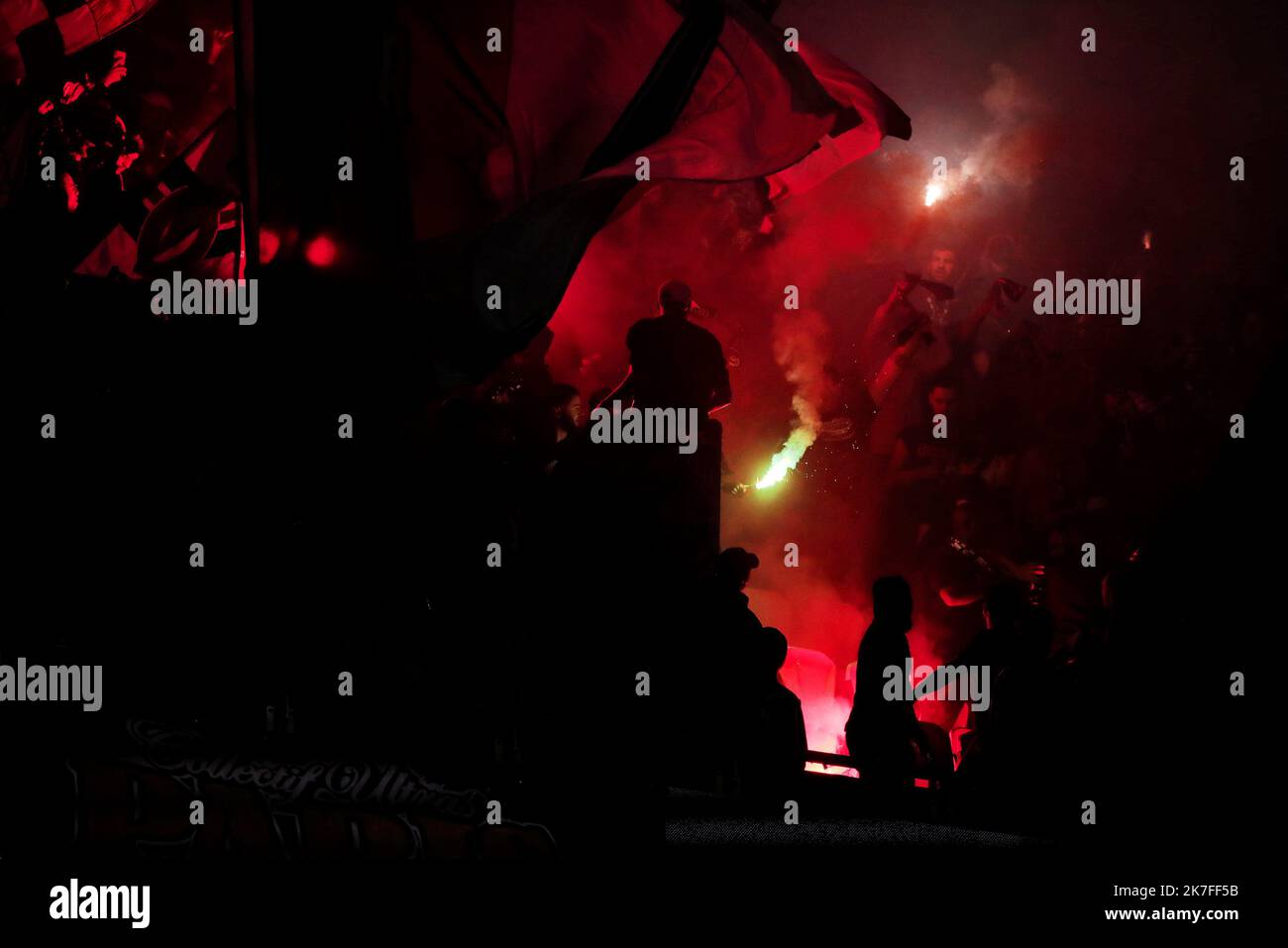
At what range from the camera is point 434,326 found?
20.3 ft

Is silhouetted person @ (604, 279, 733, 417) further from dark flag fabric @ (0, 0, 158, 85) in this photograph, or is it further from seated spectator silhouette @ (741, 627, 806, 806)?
dark flag fabric @ (0, 0, 158, 85)

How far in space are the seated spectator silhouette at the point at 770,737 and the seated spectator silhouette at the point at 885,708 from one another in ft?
1.24

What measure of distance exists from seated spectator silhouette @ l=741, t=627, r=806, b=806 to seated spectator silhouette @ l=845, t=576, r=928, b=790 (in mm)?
379

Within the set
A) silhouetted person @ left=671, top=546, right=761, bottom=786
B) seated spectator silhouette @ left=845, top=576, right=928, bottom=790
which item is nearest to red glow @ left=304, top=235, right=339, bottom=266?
silhouetted person @ left=671, top=546, right=761, bottom=786

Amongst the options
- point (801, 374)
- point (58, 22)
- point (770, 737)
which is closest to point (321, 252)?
point (58, 22)

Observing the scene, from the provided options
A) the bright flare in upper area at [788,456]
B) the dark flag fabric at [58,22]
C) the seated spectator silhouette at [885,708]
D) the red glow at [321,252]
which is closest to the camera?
the seated spectator silhouette at [885,708]

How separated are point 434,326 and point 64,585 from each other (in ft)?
7.69

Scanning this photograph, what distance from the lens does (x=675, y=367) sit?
6.57m

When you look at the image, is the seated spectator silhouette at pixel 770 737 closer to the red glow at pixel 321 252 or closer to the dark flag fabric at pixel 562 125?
the dark flag fabric at pixel 562 125

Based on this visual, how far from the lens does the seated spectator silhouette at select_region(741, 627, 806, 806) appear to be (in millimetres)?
5590

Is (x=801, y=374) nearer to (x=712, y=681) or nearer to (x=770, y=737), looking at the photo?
(x=712, y=681)

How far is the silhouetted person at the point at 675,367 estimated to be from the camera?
6531mm

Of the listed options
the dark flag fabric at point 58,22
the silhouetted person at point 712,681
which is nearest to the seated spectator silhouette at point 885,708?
the silhouetted person at point 712,681

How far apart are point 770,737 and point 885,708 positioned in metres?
0.77
